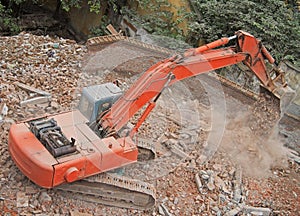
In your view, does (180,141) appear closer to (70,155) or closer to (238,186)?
(238,186)

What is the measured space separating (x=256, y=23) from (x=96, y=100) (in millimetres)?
6520

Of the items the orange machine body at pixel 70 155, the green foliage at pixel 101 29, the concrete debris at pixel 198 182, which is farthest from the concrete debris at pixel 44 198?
the green foliage at pixel 101 29

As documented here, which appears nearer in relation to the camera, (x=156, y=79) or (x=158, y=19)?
(x=156, y=79)

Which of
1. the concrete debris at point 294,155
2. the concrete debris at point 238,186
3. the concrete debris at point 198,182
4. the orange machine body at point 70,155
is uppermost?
the orange machine body at point 70,155

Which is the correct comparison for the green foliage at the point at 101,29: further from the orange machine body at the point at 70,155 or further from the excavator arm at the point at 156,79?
the orange machine body at the point at 70,155

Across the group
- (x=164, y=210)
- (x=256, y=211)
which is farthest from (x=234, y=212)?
(x=164, y=210)

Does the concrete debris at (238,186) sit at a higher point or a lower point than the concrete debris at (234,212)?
higher

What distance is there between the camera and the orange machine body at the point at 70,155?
25.9 feet

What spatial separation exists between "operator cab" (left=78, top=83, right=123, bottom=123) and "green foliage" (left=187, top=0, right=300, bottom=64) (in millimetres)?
6048

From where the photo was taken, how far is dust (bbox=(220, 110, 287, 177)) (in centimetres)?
1069

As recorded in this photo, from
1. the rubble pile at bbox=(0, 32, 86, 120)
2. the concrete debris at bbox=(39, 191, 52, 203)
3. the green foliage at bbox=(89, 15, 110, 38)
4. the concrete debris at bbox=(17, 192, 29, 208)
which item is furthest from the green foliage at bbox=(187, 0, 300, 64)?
the concrete debris at bbox=(17, 192, 29, 208)

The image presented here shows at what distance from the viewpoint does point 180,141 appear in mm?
10672

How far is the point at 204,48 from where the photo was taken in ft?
29.5

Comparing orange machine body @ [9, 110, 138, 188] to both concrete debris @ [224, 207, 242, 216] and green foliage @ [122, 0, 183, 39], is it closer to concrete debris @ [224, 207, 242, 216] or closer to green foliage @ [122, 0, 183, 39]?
concrete debris @ [224, 207, 242, 216]
